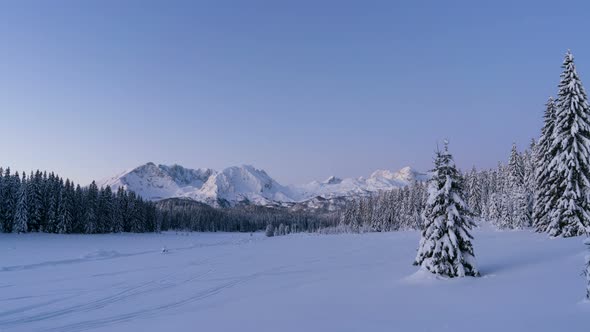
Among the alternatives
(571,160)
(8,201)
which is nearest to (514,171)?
(571,160)

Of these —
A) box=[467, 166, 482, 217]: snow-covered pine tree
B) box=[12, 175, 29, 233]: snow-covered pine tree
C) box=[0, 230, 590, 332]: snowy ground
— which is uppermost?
box=[467, 166, 482, 217]: snow-covered pine tree

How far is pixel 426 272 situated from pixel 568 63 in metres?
23.5

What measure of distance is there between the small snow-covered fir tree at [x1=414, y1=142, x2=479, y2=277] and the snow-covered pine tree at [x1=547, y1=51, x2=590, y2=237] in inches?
587

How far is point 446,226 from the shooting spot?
56.4 feet

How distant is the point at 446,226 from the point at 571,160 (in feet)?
57.0

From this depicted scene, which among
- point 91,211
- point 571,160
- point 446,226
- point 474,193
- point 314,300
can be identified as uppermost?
point 474,193

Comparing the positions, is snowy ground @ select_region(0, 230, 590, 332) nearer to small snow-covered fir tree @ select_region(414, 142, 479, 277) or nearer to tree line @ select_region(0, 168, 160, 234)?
small snow-covered fir tree @ select_region(414, 142, 479, 277)

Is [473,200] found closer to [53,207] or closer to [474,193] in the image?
[474,193]

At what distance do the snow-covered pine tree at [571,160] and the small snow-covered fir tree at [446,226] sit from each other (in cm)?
1492

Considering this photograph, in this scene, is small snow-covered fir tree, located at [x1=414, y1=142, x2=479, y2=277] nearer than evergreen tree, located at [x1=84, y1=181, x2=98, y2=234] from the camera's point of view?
Yes

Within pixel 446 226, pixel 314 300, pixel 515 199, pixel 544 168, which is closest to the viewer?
pixel 314 300

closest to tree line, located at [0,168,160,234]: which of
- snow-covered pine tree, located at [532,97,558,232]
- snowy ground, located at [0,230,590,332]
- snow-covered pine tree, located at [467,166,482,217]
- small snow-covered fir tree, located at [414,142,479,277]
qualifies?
snowy ground, located at [0,230,590,332]

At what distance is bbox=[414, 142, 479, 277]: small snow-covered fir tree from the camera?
1672 centimetres

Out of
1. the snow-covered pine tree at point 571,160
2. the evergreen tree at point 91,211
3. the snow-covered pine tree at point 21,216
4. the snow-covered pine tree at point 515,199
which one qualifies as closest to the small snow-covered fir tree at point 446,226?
the snow-covered pine tree at point 571,160
